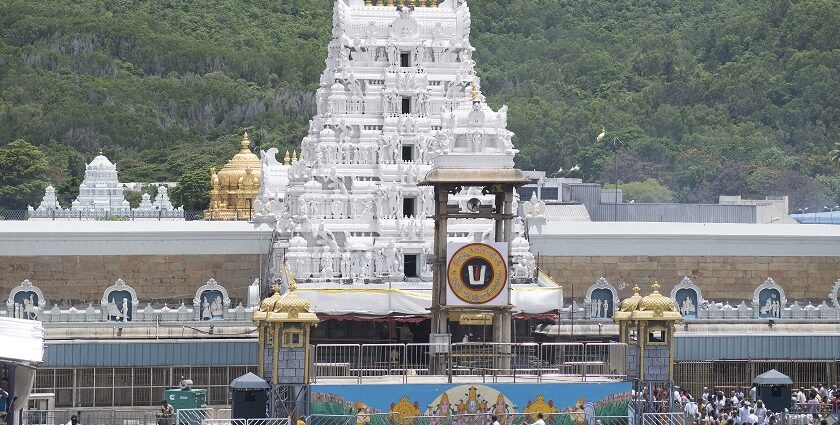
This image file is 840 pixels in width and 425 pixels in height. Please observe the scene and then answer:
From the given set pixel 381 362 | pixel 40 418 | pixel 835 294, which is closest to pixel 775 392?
A: pixel 381 362

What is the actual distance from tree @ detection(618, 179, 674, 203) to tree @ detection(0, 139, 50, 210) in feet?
102

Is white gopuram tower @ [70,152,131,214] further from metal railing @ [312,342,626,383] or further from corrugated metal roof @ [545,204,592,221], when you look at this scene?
metal railing @ [312,342,626,383]

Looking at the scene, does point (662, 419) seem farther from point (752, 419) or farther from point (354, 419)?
point (354, 419)

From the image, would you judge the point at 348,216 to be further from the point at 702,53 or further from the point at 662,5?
the point at 662,5

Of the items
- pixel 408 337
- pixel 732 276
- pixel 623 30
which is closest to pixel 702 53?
pixel 623 30

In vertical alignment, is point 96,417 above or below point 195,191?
below

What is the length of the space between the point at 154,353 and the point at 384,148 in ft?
38.9

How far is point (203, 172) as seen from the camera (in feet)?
424

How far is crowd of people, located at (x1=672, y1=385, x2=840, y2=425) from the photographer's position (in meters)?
48.6

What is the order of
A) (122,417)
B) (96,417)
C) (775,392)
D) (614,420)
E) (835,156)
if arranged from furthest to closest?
1. (835,156)
2. (122,417)
3. (96,417)
4. (775,392)
5. (614,420)

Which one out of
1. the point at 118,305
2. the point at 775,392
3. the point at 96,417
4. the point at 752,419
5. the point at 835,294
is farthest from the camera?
the point at 835,294

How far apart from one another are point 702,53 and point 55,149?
41.7 meters

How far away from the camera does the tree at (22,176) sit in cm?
13062

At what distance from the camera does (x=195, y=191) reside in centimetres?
12812
